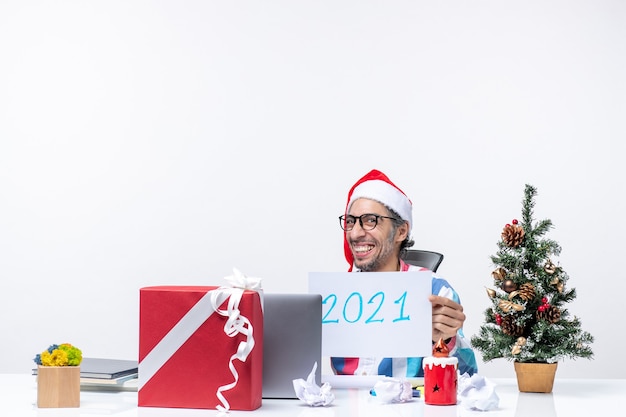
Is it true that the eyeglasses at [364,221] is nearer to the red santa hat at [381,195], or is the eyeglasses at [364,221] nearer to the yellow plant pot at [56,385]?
the red santa hat at [381,195]

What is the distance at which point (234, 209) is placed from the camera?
12.6 feet

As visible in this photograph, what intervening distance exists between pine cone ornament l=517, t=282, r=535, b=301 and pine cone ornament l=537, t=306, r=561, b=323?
0.04m

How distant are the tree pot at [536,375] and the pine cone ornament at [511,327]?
0.22 ft

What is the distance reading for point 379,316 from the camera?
167 centimetres

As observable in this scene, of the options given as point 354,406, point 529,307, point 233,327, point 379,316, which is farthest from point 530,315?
point 233,327

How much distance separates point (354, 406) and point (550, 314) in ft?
1.64

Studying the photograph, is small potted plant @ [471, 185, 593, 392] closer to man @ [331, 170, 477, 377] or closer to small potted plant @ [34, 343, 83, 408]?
man @ [331, 170, 477, 377]

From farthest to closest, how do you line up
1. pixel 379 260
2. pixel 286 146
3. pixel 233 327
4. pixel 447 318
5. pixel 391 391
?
pixel 286 146 → pixel 379 260 → pixel 447 318 → pixel 391 391 → pixel 233 327

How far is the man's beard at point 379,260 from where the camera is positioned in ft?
7.81

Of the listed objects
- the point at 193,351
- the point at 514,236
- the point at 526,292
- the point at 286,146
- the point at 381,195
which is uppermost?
the point at 286,146

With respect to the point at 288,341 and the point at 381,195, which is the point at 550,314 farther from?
the point at 381,195

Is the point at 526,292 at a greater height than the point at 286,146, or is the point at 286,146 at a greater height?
the point at 286,146

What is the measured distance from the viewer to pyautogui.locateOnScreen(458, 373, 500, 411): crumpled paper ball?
4.60ft

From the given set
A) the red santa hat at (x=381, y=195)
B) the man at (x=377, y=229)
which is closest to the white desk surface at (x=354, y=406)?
the man at (x=377, y=229)
